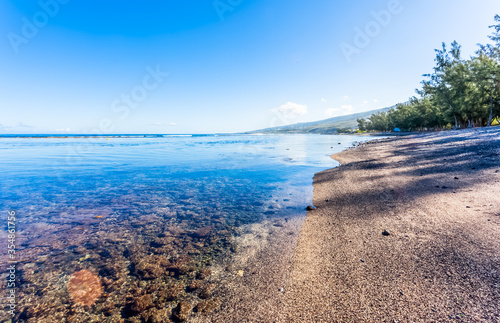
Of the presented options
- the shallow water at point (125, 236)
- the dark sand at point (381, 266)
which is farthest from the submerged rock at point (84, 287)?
the dark sand at point (381, 266)

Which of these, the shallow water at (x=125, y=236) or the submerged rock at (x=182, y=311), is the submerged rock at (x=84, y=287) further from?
the submerged rock at (x=182, y=311)

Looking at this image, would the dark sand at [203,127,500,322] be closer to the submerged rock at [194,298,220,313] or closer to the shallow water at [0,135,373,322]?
the submerged rock at [194,298,220,313]

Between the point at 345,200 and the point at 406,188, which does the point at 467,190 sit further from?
the point at 345,200

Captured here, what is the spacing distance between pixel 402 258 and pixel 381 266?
0.55m

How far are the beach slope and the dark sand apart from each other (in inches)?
0.6

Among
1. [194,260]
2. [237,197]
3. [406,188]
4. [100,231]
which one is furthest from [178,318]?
[406,188]

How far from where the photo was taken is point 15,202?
9102 mm

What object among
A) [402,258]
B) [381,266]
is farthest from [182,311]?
[402,258]

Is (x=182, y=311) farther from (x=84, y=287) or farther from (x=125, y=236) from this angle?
(x=125, y=236)

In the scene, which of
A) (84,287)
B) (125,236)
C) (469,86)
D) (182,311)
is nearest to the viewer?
(182,311)

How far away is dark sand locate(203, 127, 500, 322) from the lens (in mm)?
A: 2941

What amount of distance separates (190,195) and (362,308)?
8.84m

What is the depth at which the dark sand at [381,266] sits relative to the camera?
2941mm

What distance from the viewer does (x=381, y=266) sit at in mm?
3926
